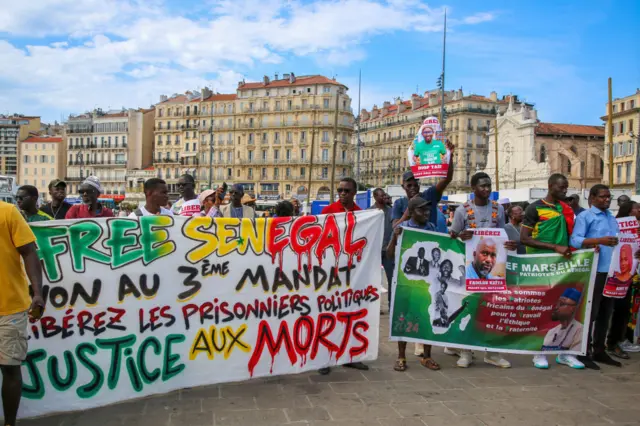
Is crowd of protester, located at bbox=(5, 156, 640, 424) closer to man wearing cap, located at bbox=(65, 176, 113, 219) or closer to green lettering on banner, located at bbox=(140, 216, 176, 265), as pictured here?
man wearing cap, located at bbox=(65, 176, 113, 219)

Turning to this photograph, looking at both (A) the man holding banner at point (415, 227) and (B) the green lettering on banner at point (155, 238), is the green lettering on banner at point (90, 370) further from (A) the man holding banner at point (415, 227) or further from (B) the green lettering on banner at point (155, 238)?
(A) the man holding banner at point (415, 227)

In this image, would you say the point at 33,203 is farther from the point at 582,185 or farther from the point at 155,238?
the point at 582,185

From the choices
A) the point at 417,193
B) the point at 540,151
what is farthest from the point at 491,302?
the point at 540,151

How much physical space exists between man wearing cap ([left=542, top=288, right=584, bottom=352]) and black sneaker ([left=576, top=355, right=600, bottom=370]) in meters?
0.10

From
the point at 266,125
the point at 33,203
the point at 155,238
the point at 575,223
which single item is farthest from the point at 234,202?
the point at 266,125

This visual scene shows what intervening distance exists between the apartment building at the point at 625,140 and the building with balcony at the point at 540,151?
4.57 meters

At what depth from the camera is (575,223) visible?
6.13 metres

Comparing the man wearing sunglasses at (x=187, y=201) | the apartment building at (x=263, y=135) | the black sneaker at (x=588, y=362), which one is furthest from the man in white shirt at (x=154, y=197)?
the apartment building at (x=263, y=135)

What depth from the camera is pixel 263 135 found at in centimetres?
9131

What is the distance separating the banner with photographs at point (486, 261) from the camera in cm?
582

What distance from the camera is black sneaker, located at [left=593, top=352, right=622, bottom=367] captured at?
6.19 meters

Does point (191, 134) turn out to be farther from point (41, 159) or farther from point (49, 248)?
point (49, 248)

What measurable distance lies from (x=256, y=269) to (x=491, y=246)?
8.32 ft

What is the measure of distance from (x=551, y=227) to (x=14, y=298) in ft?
17.0
